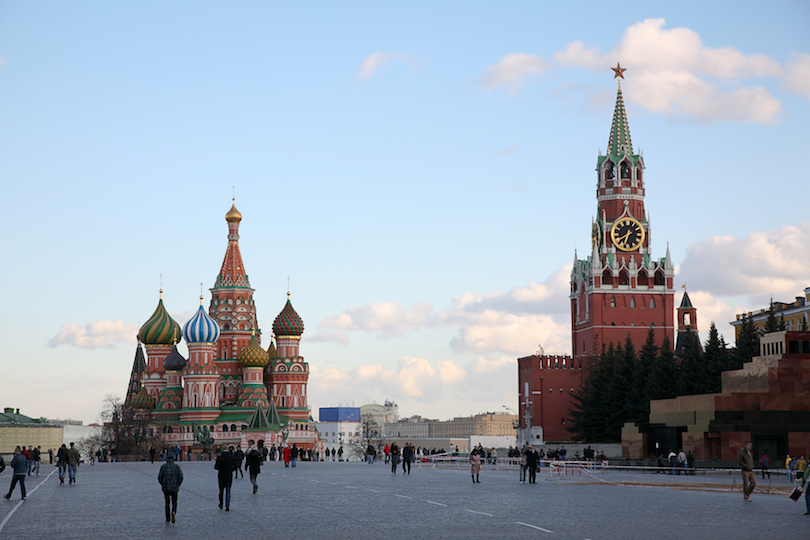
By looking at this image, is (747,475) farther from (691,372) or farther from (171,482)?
(691,372)

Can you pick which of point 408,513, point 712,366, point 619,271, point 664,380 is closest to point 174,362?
point 619,271

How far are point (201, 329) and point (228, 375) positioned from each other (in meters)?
8.54

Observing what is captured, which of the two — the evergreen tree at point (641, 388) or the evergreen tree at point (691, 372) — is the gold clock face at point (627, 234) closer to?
the evergreen tree at point (641, 388)

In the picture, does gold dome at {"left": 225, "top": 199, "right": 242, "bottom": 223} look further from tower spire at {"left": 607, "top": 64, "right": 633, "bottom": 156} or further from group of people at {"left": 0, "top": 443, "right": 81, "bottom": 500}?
group of people at {"left": 0, "top": 443, "right": 81, "bottom": 500}

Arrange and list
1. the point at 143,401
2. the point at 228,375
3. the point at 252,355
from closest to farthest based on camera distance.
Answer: the point at 252,355
the point at 143,401
the point at 228,375

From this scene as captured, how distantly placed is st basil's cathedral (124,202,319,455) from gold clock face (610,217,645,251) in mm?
32804

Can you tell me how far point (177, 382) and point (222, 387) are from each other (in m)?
4.50

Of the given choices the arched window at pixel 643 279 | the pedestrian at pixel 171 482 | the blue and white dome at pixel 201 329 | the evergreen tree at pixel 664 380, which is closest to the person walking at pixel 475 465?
the pedestrian at pixel 171 482

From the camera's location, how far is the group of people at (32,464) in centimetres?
2386

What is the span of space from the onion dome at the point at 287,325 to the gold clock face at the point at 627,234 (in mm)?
32678

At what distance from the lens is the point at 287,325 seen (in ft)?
348

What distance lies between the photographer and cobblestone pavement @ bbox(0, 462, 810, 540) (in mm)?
15500

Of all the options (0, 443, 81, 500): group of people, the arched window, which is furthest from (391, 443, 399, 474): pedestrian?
the arched window

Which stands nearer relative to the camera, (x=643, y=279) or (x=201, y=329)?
(x=643, y=279)
